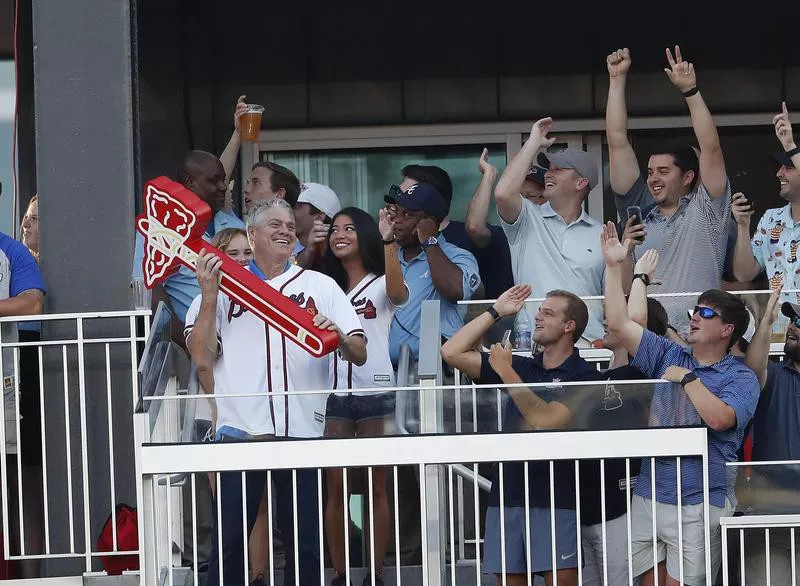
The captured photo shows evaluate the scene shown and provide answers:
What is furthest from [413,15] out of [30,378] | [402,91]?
[30,378]

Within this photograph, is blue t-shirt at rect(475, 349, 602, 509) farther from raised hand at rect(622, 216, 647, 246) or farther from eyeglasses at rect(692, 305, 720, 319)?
raised hand at rect(622, 216, 647, 246)

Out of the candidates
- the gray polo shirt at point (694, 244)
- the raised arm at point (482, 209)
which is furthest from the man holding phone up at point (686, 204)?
the raised arm at point (482, 209)

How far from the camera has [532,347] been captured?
727cm

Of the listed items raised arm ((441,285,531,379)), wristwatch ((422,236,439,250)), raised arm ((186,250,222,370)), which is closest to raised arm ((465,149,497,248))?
wristwatch ((422,236,439,250))

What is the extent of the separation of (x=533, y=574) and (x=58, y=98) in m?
3.27

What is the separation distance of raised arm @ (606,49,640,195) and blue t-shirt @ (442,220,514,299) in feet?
2.42

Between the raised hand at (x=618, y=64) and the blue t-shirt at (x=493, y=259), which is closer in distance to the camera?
the raised hand at (x=618, y=64)

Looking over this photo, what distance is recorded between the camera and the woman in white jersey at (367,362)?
6.56 m

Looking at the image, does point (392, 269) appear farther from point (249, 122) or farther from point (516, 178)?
point (249, 122)

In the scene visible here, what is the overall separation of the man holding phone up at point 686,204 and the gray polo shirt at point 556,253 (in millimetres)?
275

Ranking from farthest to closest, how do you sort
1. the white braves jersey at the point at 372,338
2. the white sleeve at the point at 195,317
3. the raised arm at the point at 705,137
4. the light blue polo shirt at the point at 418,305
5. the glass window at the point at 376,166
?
the glass window at the point at 376,166 < the raised arm at the point at 705,137 < the light blue polo shirt at the point at 418,305 < the white braves jersey at the point at 372,338 < the white sleeve at the point at 195,317

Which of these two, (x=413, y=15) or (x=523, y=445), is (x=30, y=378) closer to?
(x=523, y=445)

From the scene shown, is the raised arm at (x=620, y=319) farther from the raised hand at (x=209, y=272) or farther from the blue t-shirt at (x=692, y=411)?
the raised hand at (x=209, y=272)

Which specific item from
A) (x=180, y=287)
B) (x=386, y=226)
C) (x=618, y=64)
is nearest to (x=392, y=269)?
(x=386, y=226)
